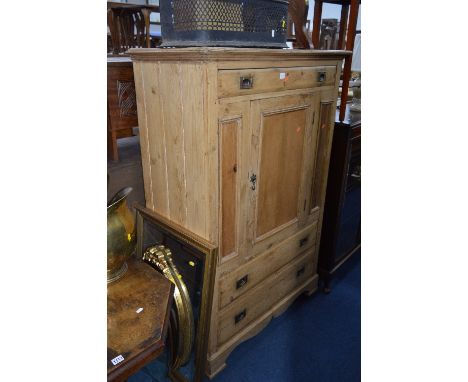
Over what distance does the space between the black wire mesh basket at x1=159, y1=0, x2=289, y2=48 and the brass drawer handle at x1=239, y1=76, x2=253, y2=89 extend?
13cm

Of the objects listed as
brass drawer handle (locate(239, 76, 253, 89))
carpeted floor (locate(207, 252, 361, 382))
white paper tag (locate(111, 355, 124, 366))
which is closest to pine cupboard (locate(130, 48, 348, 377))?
brass drawer handle (locate(239, 76, 253, 89))

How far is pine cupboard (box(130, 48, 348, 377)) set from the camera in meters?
1.29

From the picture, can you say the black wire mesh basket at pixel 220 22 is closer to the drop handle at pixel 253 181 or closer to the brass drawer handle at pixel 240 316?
the drop handle at pixel 253 181

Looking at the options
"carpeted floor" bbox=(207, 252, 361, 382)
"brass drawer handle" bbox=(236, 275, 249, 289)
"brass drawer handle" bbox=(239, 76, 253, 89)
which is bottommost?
"carpeted floor" bbox=(207, 252, 361, 382)

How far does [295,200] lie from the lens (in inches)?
73.5

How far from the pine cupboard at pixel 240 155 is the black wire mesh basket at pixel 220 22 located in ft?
0.29

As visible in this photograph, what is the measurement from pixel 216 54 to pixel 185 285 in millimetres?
951

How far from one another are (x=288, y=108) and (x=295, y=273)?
102cm

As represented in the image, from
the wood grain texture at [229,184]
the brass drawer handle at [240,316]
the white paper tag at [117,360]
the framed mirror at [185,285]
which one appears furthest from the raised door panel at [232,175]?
the white paper tag at [117,360]

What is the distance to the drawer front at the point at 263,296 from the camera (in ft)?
5.67

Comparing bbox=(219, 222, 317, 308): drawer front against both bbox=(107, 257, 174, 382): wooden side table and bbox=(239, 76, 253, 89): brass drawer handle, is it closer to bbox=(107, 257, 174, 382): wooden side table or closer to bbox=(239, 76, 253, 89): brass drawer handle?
bbox=(107, 257, 174, 382): wooden side table

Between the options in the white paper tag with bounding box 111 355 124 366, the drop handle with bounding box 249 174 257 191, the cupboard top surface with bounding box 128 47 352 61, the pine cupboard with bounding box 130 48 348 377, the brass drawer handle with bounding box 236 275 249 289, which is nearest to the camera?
the white paper tag with bounding box 111 355 124 366

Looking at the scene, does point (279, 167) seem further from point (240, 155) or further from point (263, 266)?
point (263, 266)
